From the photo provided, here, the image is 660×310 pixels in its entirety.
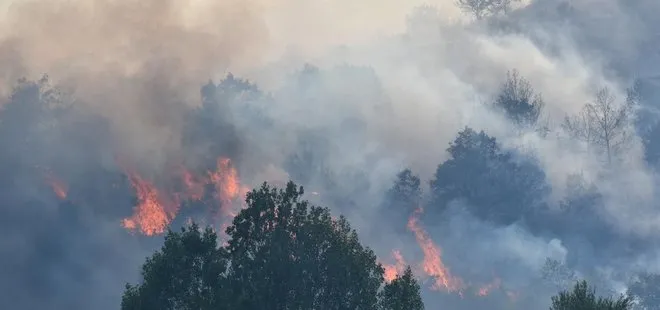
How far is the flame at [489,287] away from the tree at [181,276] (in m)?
81.4

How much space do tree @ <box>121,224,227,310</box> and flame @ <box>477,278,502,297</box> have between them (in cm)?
8145

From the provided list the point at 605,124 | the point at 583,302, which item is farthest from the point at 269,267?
the point at 605,124

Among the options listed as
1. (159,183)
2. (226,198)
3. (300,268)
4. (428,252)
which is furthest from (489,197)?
(300,268)

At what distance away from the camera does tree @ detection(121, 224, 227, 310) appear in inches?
2064

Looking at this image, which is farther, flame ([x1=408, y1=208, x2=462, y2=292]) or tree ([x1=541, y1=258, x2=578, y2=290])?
flame ([x1=408, y1=208, x2=462, y2=292])

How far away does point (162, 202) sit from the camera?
442 feet

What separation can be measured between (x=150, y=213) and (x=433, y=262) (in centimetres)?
4859

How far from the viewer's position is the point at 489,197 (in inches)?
5335

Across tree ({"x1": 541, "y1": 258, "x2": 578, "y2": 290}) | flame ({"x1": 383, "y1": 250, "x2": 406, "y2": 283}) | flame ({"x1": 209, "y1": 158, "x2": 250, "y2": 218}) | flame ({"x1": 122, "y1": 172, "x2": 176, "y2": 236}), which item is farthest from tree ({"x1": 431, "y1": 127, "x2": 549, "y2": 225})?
flame ({"x1": 122, "y1": 172, "x2": 176, "y2": 236})

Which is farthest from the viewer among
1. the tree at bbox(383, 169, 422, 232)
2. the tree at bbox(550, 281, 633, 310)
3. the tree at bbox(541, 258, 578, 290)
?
the tree at bbox(383, 169, 422, 232)

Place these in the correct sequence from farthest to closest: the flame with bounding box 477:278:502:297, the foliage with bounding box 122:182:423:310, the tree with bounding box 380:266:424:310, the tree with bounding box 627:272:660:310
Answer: the flame with bounding box 477:278:502:297
the tree with bounding box 627:272:660:310
the foliage with bounding box 122:182:423:310
the tree with bounding box 380:266:424:310

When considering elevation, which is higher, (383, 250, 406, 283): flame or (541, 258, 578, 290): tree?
(383, 250, 406, 283): flame

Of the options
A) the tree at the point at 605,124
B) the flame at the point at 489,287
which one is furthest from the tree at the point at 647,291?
the tree at the point at 605,124

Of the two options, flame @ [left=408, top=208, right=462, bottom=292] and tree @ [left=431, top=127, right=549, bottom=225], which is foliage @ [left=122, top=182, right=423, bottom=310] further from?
tree @ [left=431, top=127, right=549, bottom=225]
